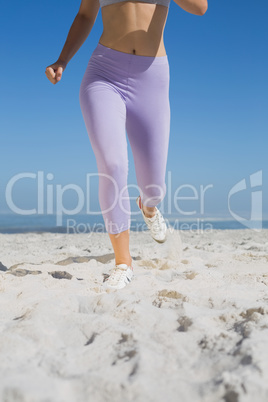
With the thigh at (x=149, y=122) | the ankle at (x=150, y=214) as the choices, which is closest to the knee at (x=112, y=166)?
the thigh at (x=149, y=122)

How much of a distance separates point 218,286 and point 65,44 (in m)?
1.83

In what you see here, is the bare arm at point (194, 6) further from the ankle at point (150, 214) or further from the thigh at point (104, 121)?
the ankle at point (150, 214)

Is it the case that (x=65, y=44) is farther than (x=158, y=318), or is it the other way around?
(x=65, y=44)

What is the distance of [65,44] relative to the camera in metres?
2.51

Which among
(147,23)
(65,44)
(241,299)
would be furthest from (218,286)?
(65,44)

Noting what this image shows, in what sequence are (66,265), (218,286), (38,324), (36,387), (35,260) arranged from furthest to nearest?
(35,260) < (66,265) < (218,286) < (38,324) < (36,387)

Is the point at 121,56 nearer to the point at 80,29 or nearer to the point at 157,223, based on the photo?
the point at 80,29

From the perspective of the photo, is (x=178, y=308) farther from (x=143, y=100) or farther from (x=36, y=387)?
(x=143, y=100)

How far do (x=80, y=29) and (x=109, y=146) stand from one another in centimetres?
94

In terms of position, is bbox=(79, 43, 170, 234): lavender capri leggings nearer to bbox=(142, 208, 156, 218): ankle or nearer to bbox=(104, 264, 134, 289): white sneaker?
bbox=(104, 264, 134, 289): white sneaker

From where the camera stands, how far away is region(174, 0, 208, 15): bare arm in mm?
2271

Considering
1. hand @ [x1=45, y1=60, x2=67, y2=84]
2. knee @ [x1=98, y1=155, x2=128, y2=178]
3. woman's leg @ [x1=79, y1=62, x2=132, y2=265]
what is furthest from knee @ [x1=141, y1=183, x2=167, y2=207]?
hand @ [x1=45, y1=60, x2=67, y2=84]

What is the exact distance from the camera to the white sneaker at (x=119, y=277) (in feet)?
7.28

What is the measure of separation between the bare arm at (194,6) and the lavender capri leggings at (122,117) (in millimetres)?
325
